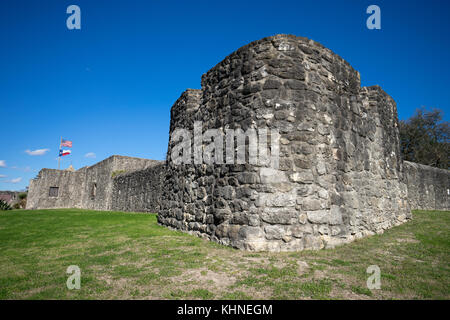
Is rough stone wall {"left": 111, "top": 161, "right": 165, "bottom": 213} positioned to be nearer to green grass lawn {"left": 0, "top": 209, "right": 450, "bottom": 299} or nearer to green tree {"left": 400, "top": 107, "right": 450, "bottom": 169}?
green grass lawn {"left": 0, "top": 209, "right": 450, "bottom": 299}

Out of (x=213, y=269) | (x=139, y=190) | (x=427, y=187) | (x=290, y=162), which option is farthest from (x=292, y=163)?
(x=139, y=190)

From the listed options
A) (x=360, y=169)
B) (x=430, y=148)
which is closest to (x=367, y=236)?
(x=360, y=169)

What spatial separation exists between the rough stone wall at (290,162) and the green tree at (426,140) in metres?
21.0

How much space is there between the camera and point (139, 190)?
1680cm

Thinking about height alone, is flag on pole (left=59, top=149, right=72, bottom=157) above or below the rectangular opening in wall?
above

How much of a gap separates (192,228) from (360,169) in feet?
15.3

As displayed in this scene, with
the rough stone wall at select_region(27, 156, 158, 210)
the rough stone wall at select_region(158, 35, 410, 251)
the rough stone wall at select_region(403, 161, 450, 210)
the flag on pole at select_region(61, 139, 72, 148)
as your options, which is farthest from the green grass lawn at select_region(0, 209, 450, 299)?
the flag on pole at select_region(61, 139, 72, 148)

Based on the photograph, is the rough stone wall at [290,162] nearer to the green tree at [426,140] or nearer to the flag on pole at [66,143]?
the green tree at [426,140]

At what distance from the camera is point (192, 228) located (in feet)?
23.2

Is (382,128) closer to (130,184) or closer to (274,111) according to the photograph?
(274,111)

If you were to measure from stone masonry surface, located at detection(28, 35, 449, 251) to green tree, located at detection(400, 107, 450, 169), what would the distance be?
1946 centimetres

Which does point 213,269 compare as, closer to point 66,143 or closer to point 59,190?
point 59,190

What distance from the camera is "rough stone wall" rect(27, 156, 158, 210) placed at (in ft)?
78.9

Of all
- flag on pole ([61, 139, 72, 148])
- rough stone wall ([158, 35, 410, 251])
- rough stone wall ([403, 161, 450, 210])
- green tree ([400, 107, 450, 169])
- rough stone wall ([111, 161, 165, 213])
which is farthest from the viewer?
flag on pole ([61, 139, 72, 148])
